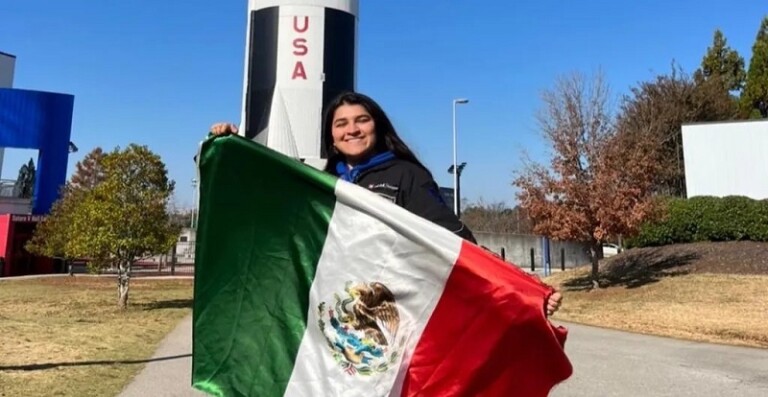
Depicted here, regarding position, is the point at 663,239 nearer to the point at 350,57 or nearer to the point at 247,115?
the point at 350,57

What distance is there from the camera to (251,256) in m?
3.17

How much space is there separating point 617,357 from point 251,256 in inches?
331

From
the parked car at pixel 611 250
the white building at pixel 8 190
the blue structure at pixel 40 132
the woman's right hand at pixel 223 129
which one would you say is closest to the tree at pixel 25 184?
the white building at pixel 8 190

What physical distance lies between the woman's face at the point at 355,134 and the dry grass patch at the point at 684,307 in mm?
10805

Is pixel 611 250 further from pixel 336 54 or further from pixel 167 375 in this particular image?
pixel 167 375

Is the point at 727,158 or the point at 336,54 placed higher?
the point at 727,158

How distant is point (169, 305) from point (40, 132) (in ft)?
75.1

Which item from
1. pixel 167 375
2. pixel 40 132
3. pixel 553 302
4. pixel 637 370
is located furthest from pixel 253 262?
pixel 40 132

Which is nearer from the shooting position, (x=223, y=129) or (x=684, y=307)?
(x=223, y=129)

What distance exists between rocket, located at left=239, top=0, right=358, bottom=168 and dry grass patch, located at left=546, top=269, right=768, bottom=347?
7.96 m

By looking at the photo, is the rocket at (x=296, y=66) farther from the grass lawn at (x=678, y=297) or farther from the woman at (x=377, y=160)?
the woman at (x=377, y=160)

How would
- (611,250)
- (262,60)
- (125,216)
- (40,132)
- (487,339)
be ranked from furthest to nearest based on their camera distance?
(611,250), (40,132), (125,216), (262,60), (487,339)

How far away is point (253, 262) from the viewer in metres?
3.16

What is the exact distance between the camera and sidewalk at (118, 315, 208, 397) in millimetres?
7176
